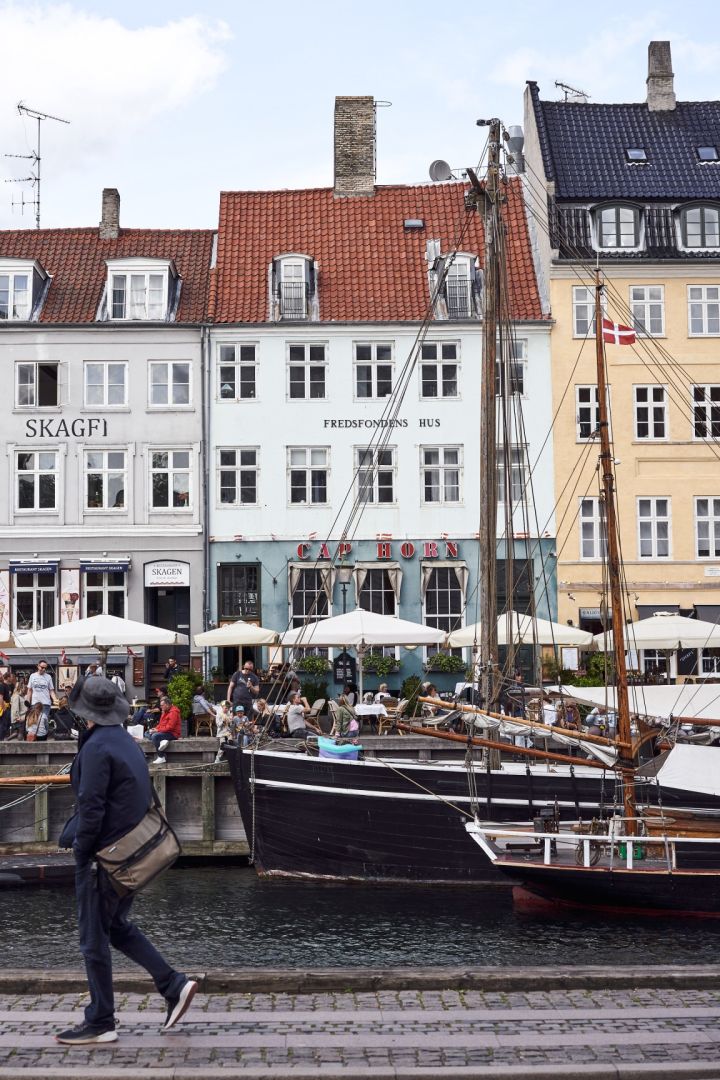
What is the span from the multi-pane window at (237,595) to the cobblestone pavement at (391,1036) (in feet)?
91.6

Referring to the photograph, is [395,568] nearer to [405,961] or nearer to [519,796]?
[519,796]

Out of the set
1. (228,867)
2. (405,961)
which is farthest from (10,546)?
(405,961)

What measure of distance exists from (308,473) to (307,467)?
6.8 inches

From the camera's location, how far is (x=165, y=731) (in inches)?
945

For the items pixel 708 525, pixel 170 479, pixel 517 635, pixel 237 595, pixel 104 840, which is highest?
pixel 170 479

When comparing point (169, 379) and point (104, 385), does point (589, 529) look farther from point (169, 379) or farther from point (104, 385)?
point (104, 385)

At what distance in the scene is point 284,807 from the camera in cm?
2064

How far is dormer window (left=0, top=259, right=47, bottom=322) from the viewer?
123 ft

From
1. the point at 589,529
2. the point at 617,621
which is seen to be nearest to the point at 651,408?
the point at 589,529

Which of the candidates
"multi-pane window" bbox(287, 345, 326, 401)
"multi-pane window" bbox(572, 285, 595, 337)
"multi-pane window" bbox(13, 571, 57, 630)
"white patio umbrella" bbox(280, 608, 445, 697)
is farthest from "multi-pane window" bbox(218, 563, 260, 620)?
"multi-pane window" bbox(572, 285, 595, 337)

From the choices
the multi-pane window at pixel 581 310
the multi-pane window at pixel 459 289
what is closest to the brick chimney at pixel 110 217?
the multi-pane window at pixel 459 289

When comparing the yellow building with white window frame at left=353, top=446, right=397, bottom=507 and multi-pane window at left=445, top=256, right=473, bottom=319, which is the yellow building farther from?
white window frame at left=353, top=446, right=397, bottom=507

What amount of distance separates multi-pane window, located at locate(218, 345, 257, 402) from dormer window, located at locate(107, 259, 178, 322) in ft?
6.73

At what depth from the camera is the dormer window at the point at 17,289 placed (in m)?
37.6
